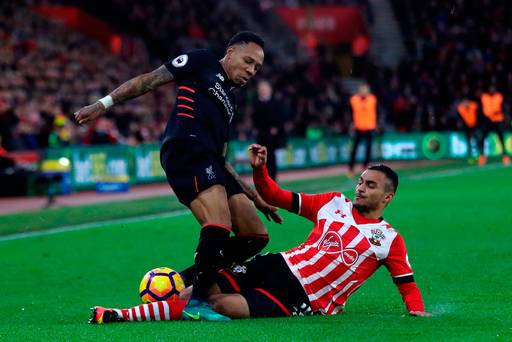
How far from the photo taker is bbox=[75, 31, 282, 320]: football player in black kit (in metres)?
7.26

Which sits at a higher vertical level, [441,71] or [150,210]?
[441,71]

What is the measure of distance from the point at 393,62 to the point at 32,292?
36265 millimetres

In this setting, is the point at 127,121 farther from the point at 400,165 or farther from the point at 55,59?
the point at 400,165

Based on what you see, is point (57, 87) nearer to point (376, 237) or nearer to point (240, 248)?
point (240, 248)

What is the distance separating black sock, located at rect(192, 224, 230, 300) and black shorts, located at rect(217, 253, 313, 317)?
15 cm

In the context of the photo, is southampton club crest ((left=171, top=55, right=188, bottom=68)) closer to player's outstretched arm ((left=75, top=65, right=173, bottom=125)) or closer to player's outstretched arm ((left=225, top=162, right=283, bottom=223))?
player's outstretched arm ((left=75, top=65, right=173, bottom=125))

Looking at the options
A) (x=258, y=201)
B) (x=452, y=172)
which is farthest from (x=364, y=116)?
(x=258, y=201)

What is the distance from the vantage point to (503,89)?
36531mm

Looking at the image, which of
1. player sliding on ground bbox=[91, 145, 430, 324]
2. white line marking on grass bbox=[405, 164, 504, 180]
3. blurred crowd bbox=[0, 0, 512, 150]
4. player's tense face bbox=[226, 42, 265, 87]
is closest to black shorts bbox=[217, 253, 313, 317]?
player sliding on ground bbox=[91, 145, 430, 324]

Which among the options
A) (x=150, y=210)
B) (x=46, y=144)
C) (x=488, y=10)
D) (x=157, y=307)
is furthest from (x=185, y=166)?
(x=488, y=10)

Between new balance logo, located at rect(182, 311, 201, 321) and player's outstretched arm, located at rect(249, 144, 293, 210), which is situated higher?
player's outstretched arm, located at rect(249, 144, 293, 210)

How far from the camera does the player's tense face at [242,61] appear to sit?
7.57 metres

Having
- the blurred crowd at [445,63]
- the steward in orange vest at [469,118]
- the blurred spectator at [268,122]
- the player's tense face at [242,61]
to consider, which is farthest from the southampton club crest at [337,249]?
the blurred crowd at [445,63]

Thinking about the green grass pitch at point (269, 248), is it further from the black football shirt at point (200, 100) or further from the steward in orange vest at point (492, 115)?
the steward in orange vest at point (492, 115)
